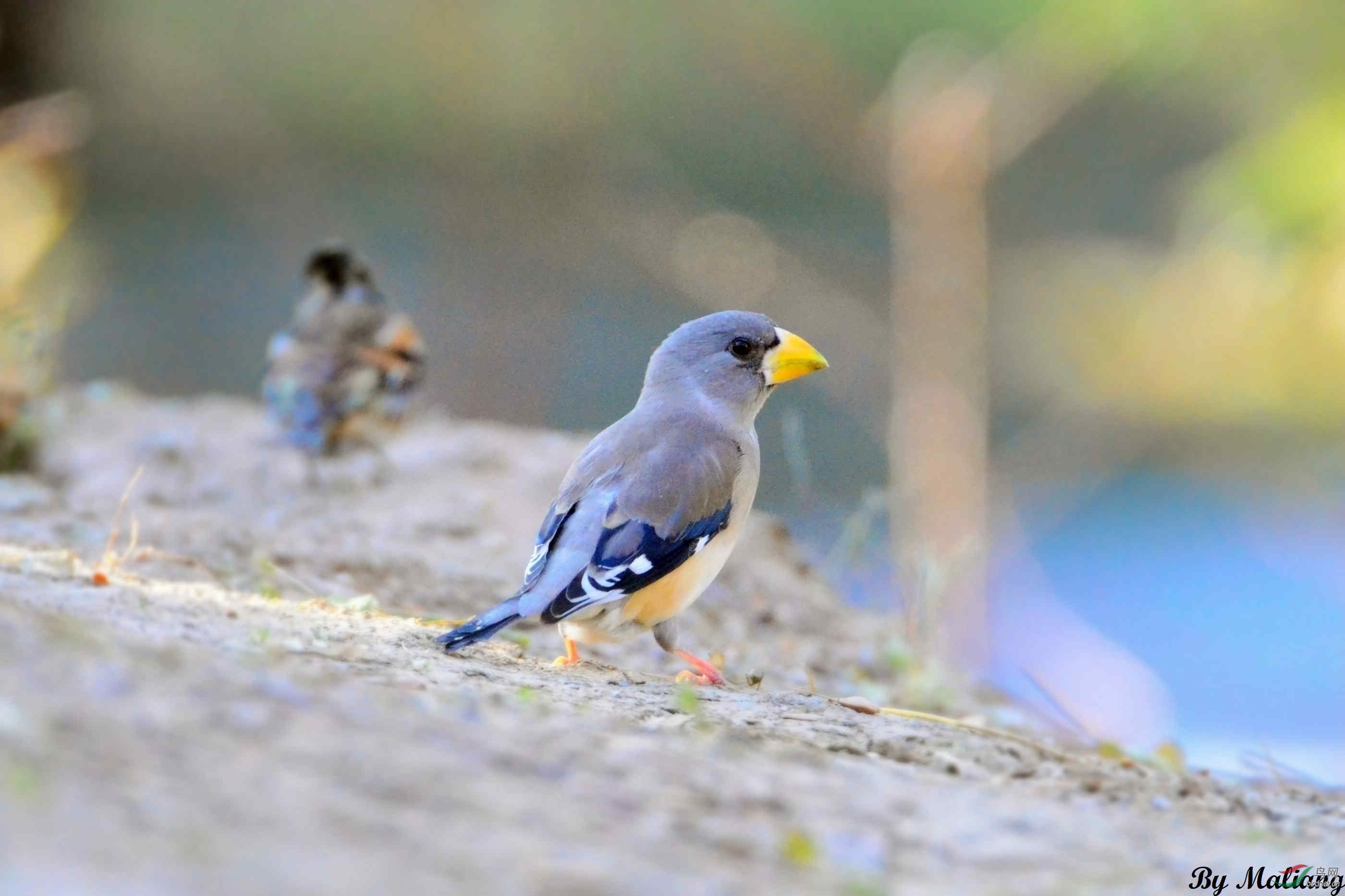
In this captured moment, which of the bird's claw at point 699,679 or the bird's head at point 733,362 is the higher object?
the bird's head at point 733,362

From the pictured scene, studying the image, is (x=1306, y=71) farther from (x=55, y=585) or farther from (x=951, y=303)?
(x=55, y=585)

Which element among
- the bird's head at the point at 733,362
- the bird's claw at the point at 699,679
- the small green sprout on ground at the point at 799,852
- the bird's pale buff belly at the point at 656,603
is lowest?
the small green sprout on ground at the point at 799,852

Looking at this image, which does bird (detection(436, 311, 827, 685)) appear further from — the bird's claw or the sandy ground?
the sandy ground

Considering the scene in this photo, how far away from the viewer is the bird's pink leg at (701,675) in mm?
3770

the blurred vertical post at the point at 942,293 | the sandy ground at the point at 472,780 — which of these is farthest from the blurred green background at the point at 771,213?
the sandy ground at the point at 472,780

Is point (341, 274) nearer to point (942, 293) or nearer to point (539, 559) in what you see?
point (539, 559)

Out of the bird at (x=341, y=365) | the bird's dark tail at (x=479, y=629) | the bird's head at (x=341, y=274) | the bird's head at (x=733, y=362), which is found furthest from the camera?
the bird's head at (x=341, y=274)

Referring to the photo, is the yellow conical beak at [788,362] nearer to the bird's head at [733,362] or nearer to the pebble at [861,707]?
the bird's head at [733,362]

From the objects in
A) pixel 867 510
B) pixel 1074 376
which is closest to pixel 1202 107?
pixel 1074 376

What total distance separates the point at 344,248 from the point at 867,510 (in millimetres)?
2789

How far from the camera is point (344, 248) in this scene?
21.3 feet

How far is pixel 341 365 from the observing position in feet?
20.9

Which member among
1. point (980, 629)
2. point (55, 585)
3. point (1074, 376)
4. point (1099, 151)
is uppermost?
point (1099, 151)

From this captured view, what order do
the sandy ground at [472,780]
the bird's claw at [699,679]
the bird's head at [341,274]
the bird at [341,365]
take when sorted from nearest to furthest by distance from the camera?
the sandy ground at [472,780], the bird's claw at [699,679], the bird at [341,365], the bird's head at [341,274]
